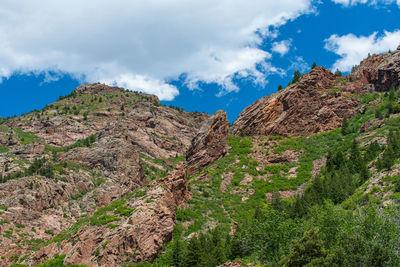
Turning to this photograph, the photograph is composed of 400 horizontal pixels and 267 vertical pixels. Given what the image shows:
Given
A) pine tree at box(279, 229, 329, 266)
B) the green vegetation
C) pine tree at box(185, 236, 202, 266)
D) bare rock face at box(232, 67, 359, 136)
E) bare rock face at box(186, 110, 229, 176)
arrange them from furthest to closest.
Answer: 1. bare rock face at box(232, 67, 359, 136)
2. bare rock face at box(186, 110, 229, 176)
3. pine tree at box(185, 236, 202, 266)
4. the green vegetation
5. pine tree at box(279, 229, 329, 266)

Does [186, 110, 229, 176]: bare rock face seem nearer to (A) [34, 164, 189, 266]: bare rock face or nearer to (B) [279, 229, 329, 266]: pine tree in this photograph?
(A) [34, 164, 189, 266]: bare rock face

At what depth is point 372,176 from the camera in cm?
5462

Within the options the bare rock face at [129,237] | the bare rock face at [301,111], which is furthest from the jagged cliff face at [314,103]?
the bare rock face at [129,237]

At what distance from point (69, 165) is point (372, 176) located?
281ft

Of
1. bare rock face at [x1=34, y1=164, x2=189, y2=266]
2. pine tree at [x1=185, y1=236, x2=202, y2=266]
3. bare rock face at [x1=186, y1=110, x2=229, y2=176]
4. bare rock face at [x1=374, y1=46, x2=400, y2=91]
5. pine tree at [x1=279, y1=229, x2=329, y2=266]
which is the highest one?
bare rock face at [x1=374, y1=46, x2=400, y2=91]

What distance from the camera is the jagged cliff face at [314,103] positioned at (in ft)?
308

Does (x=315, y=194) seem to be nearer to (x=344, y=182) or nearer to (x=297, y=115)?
(x=344, y=182)

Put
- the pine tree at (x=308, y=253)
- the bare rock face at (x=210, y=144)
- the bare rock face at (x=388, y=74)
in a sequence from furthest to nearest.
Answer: the bare rock face at (x=388, y=74) → the bare rock face at (x=210, y=144) → the pine tree at (x=308, y=253)

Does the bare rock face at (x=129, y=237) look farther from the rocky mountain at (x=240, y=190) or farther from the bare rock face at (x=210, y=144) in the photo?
the bare rock face at (x=210, y=144)

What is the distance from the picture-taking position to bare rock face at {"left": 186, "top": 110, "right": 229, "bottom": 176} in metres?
87.4

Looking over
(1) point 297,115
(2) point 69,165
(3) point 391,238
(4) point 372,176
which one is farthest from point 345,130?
(2) point 69,165

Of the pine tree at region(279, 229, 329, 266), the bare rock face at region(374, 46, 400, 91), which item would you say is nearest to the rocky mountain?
the pine tree at region(279, 229, 329, 266)

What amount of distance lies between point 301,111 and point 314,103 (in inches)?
196

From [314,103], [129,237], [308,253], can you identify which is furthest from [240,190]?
[308,253]
